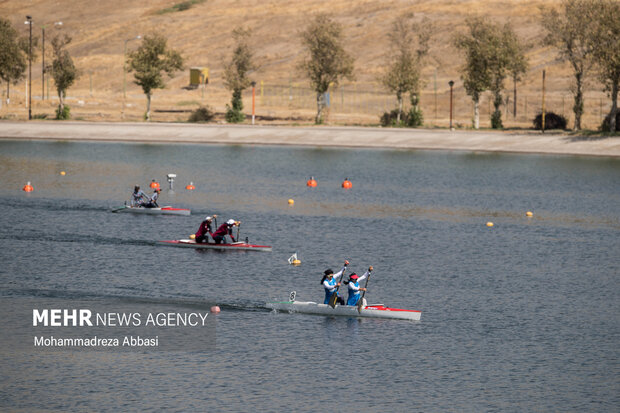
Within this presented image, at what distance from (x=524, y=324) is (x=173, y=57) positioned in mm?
117804

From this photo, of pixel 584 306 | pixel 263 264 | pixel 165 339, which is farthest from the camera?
pixel 263 264

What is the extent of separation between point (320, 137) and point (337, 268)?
262ft

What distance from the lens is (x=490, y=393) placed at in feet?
106

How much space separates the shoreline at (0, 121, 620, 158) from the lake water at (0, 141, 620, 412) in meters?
25.5

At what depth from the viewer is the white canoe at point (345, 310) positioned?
40312mm

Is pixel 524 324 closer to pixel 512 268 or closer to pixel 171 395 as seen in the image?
pixel 512 268

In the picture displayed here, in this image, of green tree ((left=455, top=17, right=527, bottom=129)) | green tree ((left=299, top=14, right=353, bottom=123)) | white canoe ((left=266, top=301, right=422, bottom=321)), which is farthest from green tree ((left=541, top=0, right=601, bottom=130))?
white canoe ((left=266, top=301, right=422, bottom=321))

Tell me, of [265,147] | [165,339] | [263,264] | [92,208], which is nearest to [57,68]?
[265,147]

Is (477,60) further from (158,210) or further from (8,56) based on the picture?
(8,56)

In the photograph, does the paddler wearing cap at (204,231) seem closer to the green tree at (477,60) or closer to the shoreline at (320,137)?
the shoreline at (320,137)

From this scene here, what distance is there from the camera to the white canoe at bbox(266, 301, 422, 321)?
40.3 metres

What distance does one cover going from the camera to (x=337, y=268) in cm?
5191

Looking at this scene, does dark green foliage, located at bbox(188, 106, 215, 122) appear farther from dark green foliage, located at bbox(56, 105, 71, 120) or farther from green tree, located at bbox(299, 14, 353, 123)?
dark green foliage, located at bbox(56, 105, 71, 120)

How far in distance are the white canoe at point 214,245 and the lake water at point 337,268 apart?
0.63 m
